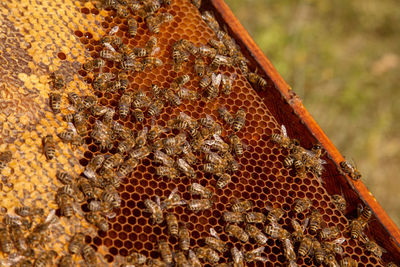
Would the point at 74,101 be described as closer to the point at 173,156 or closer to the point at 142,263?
the point at 173,156

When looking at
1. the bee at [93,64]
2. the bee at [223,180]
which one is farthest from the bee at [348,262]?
the bee at [93,64]

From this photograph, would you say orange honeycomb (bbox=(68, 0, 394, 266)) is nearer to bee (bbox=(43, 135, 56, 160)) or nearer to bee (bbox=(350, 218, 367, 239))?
bee (bbox=(350, 218, 367, 239))

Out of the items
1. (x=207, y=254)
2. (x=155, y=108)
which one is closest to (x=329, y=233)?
(x=207, y=254)

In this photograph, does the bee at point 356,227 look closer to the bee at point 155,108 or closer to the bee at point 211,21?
the bee at point 155,108

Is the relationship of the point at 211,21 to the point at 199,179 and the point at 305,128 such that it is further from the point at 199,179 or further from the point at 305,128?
the point at 199,179

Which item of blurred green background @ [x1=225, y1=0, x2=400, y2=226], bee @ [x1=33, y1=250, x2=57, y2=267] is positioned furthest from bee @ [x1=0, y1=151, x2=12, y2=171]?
blurred green background @ [x1=225, y1=0, x2=400, y2=226]
